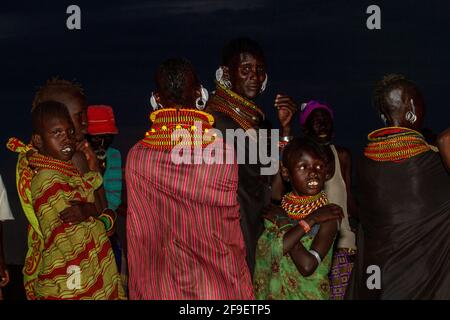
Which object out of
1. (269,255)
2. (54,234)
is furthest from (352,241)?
(54,234)

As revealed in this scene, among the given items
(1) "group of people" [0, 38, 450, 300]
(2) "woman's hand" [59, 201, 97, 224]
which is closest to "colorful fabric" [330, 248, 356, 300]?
(1) "group of people" [0, 38, 450, 300]

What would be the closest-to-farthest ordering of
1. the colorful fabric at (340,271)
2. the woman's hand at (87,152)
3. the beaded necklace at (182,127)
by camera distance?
the beaded necklace at (182,127) → the woman's hand at (87,152) → the colorful fabric at (340,271)

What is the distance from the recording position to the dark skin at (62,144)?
6090mm

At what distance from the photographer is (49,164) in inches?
240

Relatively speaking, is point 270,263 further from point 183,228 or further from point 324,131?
point 324,131

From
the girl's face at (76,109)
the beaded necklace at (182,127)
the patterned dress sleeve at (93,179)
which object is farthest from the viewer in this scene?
the girl's face at (76,109)

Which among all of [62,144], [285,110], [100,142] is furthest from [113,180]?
[62,144]

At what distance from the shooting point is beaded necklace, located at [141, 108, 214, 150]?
228 inches

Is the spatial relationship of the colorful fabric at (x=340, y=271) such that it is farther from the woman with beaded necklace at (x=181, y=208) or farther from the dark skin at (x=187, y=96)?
the dark skin at (x=187, y=96)

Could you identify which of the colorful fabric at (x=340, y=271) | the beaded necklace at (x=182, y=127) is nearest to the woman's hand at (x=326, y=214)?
the beaded necklace at (x=182, y=127)

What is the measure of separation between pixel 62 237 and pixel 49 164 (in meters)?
0.45

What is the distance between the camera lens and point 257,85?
726 centimetres

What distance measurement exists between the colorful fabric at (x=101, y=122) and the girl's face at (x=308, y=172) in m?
3.10

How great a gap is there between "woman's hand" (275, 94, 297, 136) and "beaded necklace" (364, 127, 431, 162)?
0.88 meters
